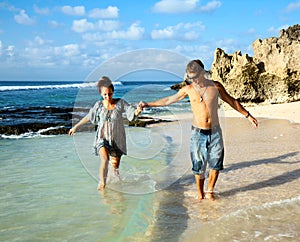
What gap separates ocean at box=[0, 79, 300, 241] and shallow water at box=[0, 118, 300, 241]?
13mm

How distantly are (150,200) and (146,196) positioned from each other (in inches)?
8.7

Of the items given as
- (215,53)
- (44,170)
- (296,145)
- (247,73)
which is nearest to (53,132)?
(44,170)

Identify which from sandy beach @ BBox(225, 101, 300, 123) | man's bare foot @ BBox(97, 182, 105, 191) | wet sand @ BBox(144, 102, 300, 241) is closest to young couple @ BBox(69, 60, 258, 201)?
→ wet sand @ BBox(144, 102, 300, 241)

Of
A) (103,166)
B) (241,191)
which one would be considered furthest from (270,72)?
(103,166)

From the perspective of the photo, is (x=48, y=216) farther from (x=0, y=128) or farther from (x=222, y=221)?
(x=0, y=128)

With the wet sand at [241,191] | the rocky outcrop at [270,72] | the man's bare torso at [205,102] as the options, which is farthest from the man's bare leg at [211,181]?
the rocky outcrop at [270,72]

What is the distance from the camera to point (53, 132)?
14.4 meters

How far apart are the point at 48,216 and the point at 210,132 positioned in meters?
2.56

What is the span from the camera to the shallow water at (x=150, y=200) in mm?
4227

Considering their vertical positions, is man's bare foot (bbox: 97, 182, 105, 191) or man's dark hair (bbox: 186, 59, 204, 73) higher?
man's dark hair (bbox: 186, 59, 204, 73)

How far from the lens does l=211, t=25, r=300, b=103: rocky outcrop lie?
69.9 feet

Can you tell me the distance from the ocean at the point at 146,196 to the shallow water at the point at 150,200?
13mm

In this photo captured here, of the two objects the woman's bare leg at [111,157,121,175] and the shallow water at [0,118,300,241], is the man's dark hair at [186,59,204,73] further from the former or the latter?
the woman's bare leg at [111,157,121,175]

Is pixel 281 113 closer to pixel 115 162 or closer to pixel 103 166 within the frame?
pixel 115 162
